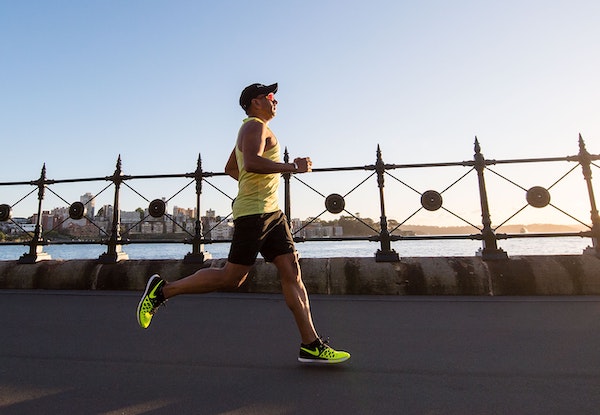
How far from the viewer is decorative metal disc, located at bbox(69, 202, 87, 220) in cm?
631

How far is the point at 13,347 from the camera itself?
2.56m

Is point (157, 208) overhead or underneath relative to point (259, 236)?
overhead

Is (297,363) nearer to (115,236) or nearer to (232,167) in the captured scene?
(232,167)

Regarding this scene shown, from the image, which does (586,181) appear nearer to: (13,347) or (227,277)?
(227,277)

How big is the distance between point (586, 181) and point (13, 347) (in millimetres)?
6750


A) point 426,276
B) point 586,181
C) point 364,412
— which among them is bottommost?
point 364,412

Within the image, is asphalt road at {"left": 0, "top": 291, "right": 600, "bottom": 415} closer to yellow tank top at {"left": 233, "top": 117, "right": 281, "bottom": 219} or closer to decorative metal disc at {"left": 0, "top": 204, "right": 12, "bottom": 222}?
yellow tank top at {"left": 233, "top": 117, "right": 281, "bottom": 219}

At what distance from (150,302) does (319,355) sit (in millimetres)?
1295

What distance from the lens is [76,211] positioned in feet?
20.8

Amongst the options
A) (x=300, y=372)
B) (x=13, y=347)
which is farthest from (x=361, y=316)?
(x=13, y=347)

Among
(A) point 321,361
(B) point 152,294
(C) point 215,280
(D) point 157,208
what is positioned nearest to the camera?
(A) point 321,361

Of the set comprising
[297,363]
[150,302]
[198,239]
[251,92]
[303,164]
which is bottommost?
[297,363]

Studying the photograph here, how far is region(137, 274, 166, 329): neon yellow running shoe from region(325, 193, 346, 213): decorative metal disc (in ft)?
11.7

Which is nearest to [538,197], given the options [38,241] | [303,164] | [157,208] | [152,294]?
[303,164]
